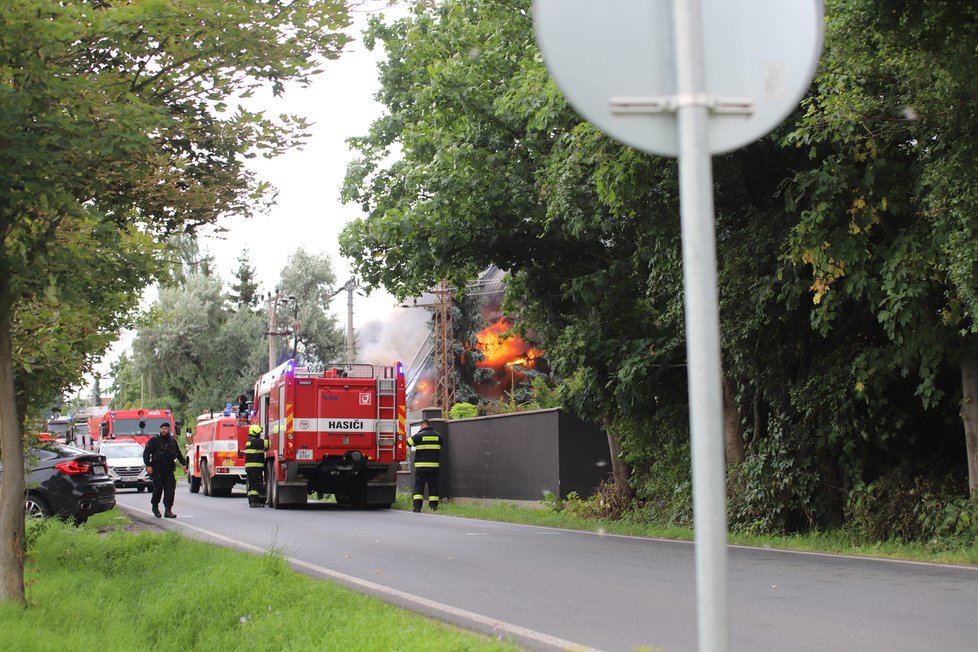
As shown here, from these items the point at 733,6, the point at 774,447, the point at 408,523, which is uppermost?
the point at 733,6

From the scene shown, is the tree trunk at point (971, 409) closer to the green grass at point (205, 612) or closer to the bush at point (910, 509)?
the bush at point (910, 509)

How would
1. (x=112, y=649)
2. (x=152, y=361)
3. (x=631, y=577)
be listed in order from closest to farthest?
(x=112, y=649) < (x=631, y=577) < (x=152, y=361)

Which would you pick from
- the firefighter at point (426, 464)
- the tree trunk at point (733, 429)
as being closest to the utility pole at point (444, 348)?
the firefighter at point (426, 464)

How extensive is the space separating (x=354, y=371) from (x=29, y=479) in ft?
28.9

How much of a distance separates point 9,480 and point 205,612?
79.9 inches

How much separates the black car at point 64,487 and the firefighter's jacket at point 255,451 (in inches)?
296

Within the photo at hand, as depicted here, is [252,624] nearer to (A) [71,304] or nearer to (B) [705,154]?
(A) [71,304]

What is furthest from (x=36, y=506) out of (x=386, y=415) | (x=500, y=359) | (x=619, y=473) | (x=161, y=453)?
(x=500, y=359)

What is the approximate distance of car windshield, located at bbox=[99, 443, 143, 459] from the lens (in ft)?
124

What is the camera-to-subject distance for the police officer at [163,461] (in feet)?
66.9

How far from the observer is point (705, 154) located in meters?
2.89

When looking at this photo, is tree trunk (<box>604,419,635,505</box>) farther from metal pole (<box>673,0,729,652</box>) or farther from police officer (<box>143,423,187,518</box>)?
Result: metal pole (<box>673,0,729,652</box>)

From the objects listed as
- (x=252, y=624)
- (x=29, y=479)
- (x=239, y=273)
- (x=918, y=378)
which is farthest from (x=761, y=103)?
(x=239, y=273)

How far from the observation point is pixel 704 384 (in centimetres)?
274
